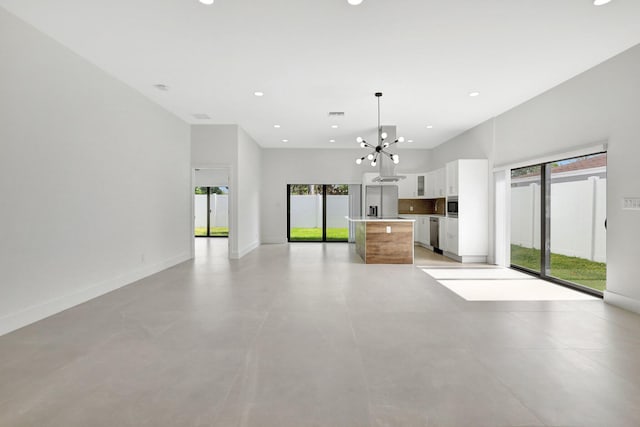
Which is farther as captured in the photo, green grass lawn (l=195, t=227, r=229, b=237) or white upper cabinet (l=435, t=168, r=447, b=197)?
green grass lawn (l=195, t=227, r=229, b=237)

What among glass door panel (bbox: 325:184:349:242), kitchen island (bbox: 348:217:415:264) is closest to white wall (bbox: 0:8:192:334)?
kitchen island (bbox: 348:217:415:264)

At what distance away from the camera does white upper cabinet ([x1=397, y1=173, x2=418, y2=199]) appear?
9.39m

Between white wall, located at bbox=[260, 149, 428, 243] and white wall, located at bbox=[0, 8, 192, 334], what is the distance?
14.5 ft

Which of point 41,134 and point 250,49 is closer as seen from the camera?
point 41,134

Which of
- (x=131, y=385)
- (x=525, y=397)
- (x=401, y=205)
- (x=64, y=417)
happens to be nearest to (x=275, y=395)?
(x=131, y=385)

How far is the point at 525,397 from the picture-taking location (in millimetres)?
1899

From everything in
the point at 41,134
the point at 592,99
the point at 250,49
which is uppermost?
the point at 250,49

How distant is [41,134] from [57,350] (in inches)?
88.9

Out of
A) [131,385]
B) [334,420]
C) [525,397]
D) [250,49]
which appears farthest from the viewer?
[250,49]

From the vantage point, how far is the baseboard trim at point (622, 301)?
3512mm

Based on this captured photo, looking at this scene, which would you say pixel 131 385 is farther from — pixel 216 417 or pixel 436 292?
pixel 436 292

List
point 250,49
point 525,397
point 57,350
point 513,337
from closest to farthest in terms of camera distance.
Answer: point 525,397, point 57,350, point 513,337, point 250,49

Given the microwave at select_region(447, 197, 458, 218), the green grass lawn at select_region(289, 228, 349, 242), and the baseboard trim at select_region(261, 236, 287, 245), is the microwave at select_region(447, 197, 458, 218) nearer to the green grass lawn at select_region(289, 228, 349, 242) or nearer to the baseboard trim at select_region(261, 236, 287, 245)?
the green grass lawn at select_region(289, 228, 349, 242)

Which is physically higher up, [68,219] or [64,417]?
[68,219]
